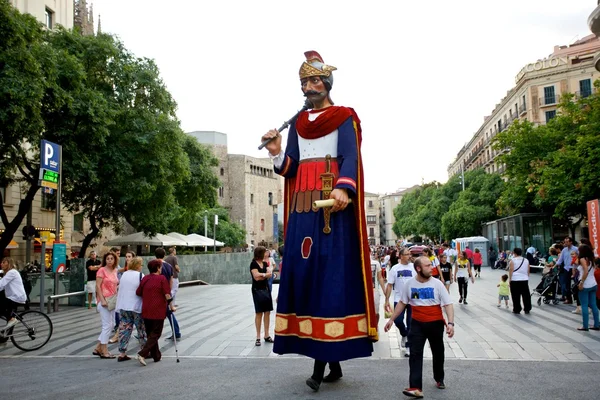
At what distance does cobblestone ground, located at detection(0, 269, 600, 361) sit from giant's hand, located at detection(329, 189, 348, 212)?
3.58 m

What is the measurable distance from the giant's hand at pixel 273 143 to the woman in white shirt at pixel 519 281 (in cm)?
939

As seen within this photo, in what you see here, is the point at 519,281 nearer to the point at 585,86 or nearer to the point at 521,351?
the point at 521,351

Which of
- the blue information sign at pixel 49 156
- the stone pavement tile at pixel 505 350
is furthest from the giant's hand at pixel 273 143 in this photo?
the blue information sign at pixel 49 156

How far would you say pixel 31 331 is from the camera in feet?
31.1

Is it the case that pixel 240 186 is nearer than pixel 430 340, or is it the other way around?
pixel 430 340

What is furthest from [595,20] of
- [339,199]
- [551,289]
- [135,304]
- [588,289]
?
[135,304]

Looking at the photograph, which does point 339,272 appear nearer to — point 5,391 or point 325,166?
point 325,166

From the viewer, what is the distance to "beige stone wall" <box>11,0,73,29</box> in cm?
2852

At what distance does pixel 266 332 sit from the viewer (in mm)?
9461

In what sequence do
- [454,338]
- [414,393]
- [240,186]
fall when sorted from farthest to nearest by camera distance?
[240,186]
[454,338]
[414,393]

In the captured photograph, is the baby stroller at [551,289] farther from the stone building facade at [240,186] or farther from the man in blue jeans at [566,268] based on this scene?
the stone building facade at [240,186]

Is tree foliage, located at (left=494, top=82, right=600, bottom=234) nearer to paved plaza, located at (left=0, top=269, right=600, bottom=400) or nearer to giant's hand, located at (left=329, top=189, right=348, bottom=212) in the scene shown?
paved plaza, located at (left=0, top=269, right=600, bottom=400)

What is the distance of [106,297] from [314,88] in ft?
17.0

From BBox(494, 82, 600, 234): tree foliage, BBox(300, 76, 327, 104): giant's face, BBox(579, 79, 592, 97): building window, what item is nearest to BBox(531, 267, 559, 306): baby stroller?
BBox(494, 82, 600, 234): tree foliage
